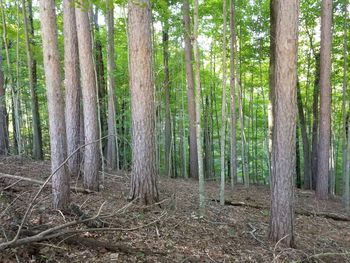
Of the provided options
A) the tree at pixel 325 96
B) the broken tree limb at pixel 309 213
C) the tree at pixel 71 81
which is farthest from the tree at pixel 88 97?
the tree at pixel 325 96

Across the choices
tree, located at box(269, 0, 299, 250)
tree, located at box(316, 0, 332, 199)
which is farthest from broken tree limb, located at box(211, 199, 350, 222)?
tree, located at box(269, 0, 299, 250)

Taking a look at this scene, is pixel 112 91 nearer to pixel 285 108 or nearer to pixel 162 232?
pixel 162 232

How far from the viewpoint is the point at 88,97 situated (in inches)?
258

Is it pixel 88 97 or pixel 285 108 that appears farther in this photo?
pixel 88 97

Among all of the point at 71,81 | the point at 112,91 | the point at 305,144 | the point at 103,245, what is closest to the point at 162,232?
the point at 103,245

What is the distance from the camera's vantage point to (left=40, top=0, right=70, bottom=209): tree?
4.57 meters

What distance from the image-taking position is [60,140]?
4.76 meters

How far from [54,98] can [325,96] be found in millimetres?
8571

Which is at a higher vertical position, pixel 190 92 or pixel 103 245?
pixel 190 92

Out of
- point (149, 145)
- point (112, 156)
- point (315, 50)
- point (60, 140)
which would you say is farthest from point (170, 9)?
point (60, 140)

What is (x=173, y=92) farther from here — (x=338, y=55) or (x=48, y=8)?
(x=48, y=8)

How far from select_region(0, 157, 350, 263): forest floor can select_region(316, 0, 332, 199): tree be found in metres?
2.60

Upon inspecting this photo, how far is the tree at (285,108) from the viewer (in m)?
4.73

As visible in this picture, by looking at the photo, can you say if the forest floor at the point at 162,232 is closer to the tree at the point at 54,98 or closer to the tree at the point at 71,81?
the tree at the point at 54,98
